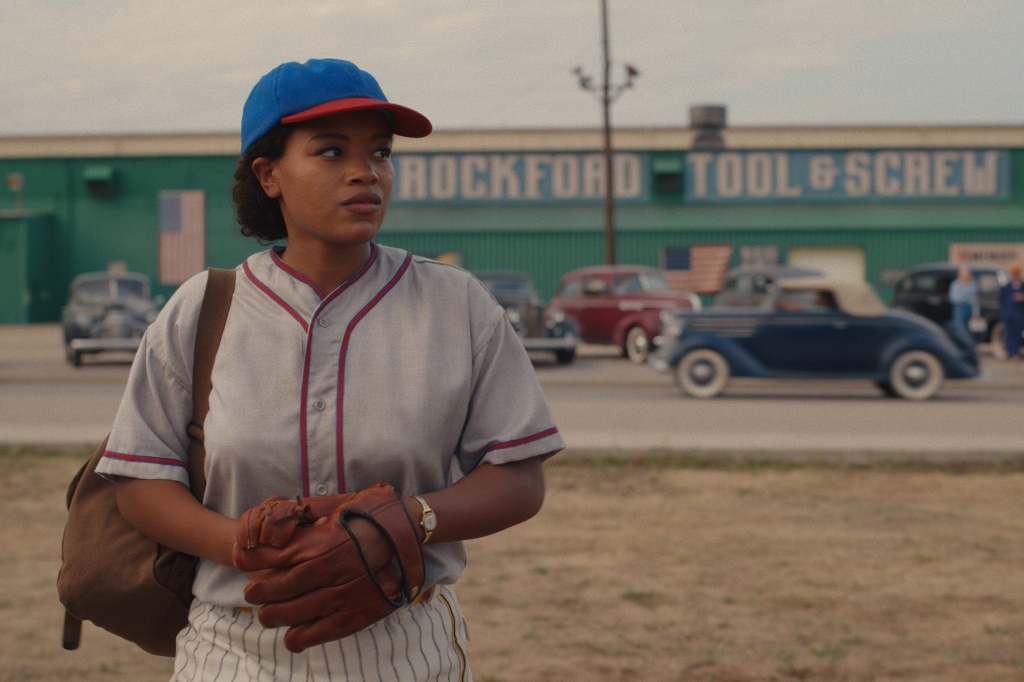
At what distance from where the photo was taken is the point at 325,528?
5.59 feet

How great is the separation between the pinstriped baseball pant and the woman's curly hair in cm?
73

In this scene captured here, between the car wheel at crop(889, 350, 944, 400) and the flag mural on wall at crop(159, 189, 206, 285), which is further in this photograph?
the flag mural on wall at crop(159, 189, 206, 285)

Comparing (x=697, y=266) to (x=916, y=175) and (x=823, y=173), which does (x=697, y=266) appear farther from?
(x=916, y=175)

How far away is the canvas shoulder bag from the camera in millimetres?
1929

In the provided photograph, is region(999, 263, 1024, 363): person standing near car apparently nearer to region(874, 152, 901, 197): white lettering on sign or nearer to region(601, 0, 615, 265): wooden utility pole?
region(601, 0, 615, 265): wooden utility pole

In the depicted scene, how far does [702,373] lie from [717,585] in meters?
8.78

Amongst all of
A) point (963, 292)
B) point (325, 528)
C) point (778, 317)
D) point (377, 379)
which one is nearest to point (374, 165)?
point (377, 379)

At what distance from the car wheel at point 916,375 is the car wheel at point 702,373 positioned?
2050 mm


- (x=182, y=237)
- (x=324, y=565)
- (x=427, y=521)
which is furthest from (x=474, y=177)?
(x=324, y=565)

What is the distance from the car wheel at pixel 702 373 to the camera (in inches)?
533

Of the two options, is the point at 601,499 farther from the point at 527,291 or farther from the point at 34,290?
the point at 34,290

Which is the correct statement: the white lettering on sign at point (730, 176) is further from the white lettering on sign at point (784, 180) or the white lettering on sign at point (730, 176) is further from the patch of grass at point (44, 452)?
the patch of grass at point (44, 452)

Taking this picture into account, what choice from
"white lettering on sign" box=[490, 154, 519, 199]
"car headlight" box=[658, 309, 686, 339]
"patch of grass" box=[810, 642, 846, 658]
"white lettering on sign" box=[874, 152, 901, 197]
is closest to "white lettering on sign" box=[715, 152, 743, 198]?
"white lettering on sign" box=[874, 152, 901, 197]

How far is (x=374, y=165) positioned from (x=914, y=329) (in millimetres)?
12273
